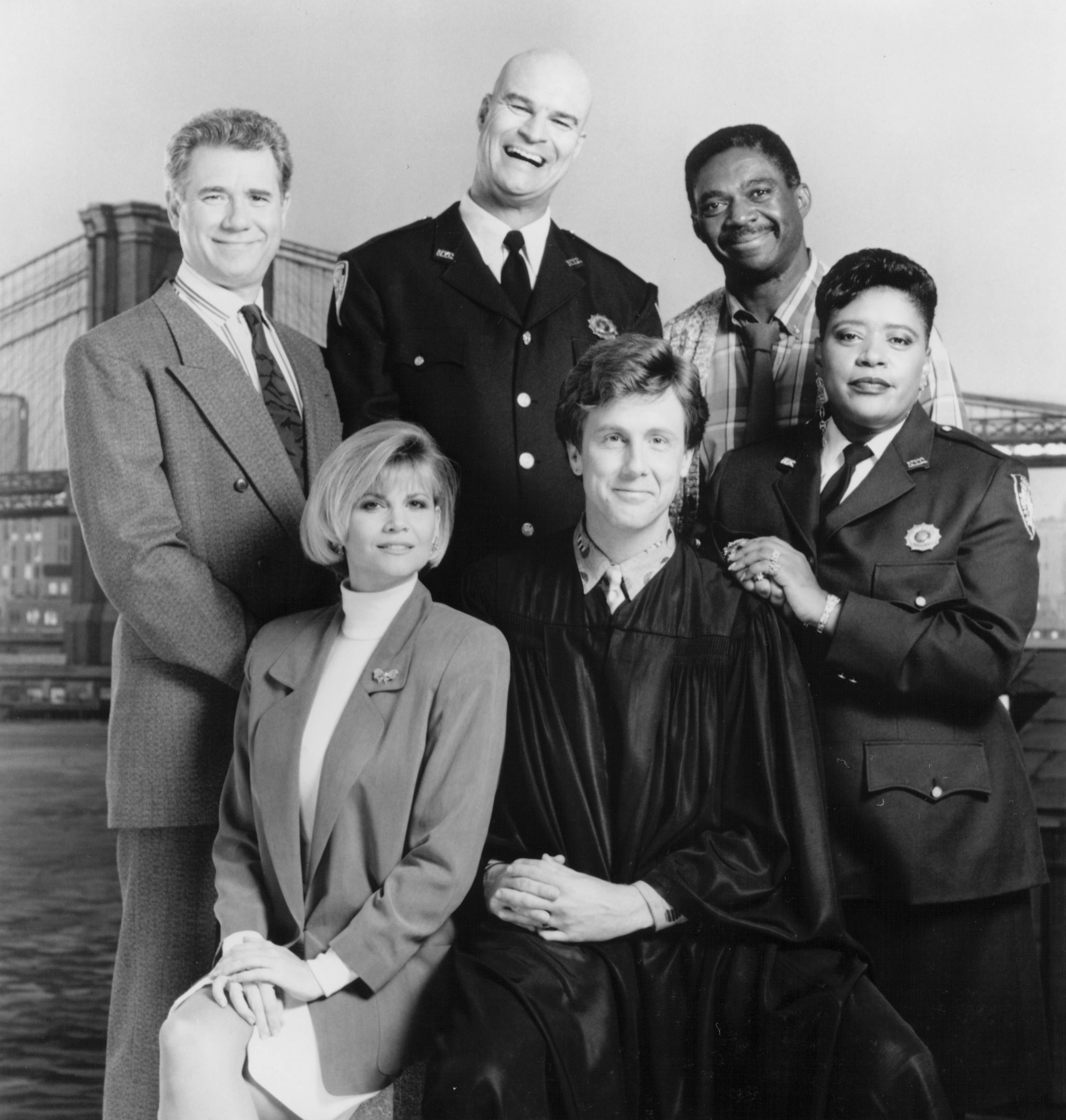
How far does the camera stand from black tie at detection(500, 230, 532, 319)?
8.68ft

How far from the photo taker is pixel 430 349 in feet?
8.49

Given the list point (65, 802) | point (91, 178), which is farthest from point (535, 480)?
point (65, 802)

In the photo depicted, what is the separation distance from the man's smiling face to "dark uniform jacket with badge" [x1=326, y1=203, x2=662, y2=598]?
1.15 ft

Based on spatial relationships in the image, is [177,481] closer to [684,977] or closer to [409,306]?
[409,306]

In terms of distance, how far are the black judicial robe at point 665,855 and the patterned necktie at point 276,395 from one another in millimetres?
489

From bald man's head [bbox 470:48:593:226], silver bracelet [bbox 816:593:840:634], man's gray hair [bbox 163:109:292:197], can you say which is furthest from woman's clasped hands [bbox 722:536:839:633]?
man's gray hair [bbox 163:109:292:197]

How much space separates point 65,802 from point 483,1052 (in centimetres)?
602

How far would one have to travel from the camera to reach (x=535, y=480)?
103 inches

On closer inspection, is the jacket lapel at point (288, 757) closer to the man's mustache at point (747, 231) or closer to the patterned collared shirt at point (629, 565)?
the patterned collared shirt at point (629, 565)

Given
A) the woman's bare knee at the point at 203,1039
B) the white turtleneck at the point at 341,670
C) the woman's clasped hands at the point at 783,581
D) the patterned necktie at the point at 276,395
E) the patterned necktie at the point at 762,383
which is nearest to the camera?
the woman's bare knee at the point at 203,1039

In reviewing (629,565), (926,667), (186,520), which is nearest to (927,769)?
(926,667)

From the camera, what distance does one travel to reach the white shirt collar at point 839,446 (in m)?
2.37

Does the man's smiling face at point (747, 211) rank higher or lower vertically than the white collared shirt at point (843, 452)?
higher

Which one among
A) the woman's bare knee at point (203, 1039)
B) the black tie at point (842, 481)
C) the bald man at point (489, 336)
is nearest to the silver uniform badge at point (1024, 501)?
the black tie at point (842, 481)
